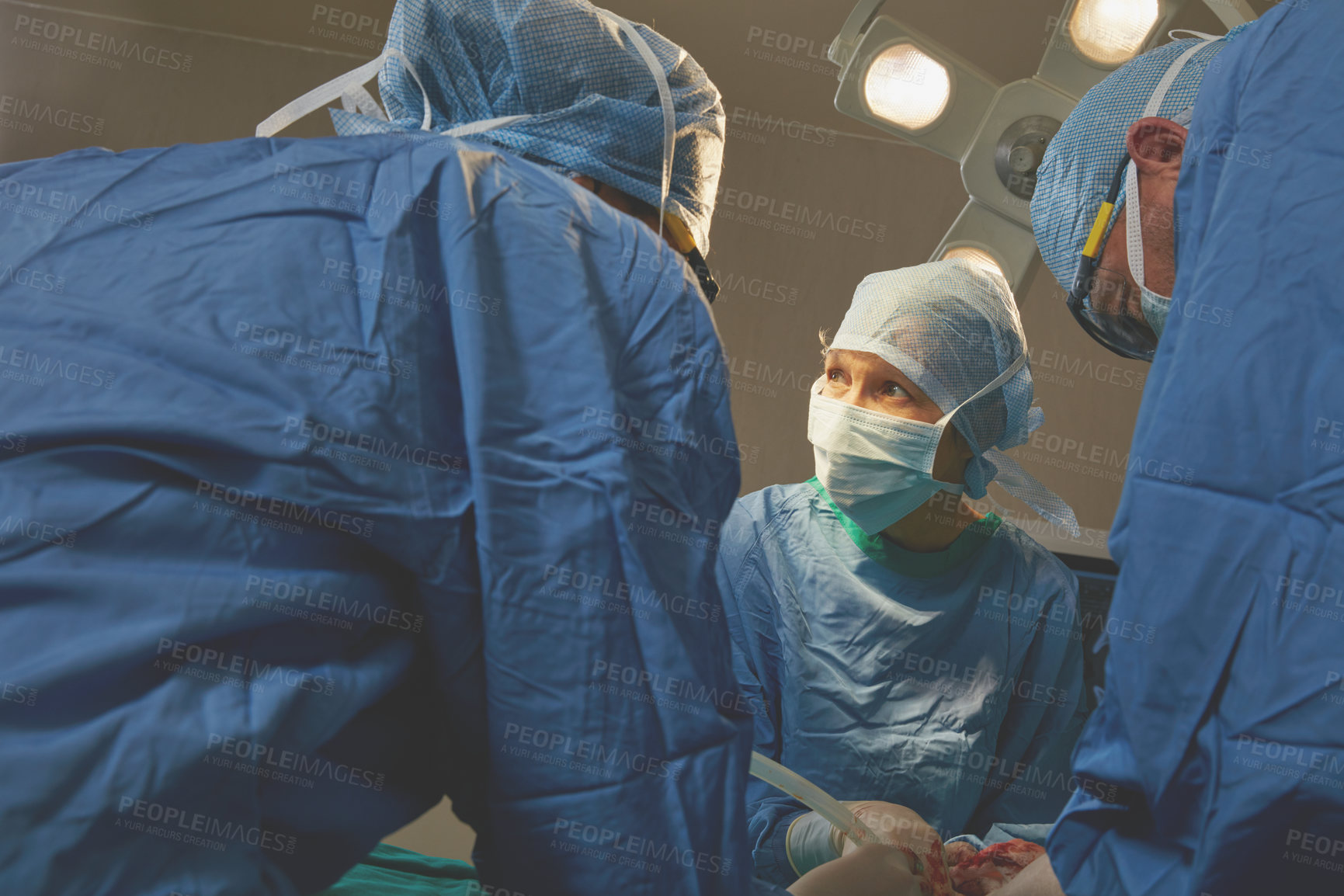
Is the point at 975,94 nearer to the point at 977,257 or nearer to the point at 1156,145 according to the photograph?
the point at 977,257

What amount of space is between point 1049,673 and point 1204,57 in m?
1.23

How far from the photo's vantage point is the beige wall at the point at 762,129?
3.46 meters

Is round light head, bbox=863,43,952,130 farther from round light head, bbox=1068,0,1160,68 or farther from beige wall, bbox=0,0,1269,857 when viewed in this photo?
beige wall, bbox=0,0,1269,857

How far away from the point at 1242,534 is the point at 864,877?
28.0 inches

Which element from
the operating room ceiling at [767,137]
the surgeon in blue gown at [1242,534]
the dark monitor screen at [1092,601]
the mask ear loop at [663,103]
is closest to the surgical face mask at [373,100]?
the mask ear loop at [663,103]

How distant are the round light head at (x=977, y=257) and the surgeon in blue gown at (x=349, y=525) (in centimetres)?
140

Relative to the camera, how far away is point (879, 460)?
196 cm

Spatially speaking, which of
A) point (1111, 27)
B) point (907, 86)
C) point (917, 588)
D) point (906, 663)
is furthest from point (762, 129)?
point (906, 663)

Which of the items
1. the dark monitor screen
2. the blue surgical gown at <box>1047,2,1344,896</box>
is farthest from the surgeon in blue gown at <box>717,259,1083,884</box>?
the blue surgical gown at <box>1047,2,1344,896</box>

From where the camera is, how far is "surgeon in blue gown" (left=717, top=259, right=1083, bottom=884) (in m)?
1.82

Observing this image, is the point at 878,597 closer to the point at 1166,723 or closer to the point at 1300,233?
the point at 1166,723

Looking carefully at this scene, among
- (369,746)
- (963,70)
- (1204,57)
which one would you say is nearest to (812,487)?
(963,70)

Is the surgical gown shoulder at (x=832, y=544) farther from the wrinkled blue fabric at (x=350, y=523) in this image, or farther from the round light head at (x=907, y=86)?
the wrinkled blue fabric at (x=350, y=523)

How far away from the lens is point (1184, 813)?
89 centimetres
